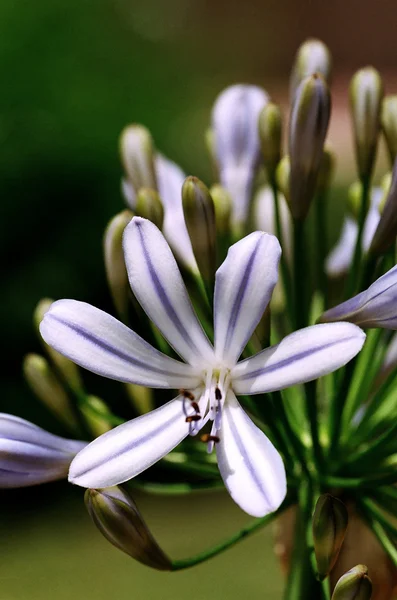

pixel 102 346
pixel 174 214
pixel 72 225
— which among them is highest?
pixel 72 225

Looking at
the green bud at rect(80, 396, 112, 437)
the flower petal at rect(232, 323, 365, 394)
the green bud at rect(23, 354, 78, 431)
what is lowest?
the flower petal at rect(232, 323, 365, 394)

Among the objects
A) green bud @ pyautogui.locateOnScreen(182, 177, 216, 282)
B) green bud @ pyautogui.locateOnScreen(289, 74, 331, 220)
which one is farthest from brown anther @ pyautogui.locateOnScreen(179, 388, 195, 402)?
green bud @ pyautogui.locateOnScreen(289, 74, 331, 220)

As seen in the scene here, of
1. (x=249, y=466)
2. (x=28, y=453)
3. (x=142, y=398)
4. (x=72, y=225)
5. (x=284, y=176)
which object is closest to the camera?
(x=249, y=466)

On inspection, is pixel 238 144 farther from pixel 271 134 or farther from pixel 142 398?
pixel 142 398

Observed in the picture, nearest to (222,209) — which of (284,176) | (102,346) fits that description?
(284,176)

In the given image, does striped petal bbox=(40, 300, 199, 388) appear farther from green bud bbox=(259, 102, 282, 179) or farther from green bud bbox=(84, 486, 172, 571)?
green bud bbox=(259, 102, 282, 179)

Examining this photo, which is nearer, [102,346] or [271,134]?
[102,346]
